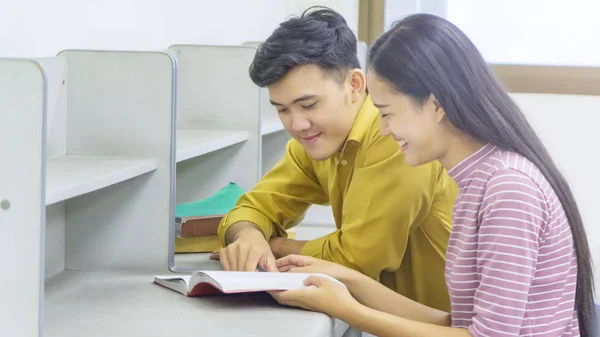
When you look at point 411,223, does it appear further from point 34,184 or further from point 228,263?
point 34,184

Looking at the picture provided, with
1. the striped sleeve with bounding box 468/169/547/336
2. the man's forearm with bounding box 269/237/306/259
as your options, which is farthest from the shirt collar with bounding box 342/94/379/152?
the striped sleeve with bounding box 468/169/547/336

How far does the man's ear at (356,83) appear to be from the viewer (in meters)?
1.57

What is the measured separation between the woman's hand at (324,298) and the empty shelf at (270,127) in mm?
940

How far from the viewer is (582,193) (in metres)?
3.37

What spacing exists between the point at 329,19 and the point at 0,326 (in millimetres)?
913

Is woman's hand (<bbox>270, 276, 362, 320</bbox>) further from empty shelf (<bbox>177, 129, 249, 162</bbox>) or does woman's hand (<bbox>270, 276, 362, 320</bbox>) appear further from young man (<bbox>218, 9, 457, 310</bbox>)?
empty shelf (<bbox>177, 129, 249, 162</bbox>)

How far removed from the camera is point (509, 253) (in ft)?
3.62

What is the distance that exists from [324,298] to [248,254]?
0.94ft

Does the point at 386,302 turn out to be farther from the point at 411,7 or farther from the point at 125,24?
the point at 411,7

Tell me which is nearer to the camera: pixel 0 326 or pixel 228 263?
pixel 0 326

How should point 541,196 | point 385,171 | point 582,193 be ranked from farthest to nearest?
point 582,193
point 385,171
point 541,196

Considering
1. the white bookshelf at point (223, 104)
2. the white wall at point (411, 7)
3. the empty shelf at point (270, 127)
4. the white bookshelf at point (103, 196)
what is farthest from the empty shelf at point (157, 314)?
the white wall at point (411, 7)

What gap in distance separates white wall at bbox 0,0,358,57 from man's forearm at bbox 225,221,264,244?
466 mm

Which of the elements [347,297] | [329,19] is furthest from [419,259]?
[329,19]
